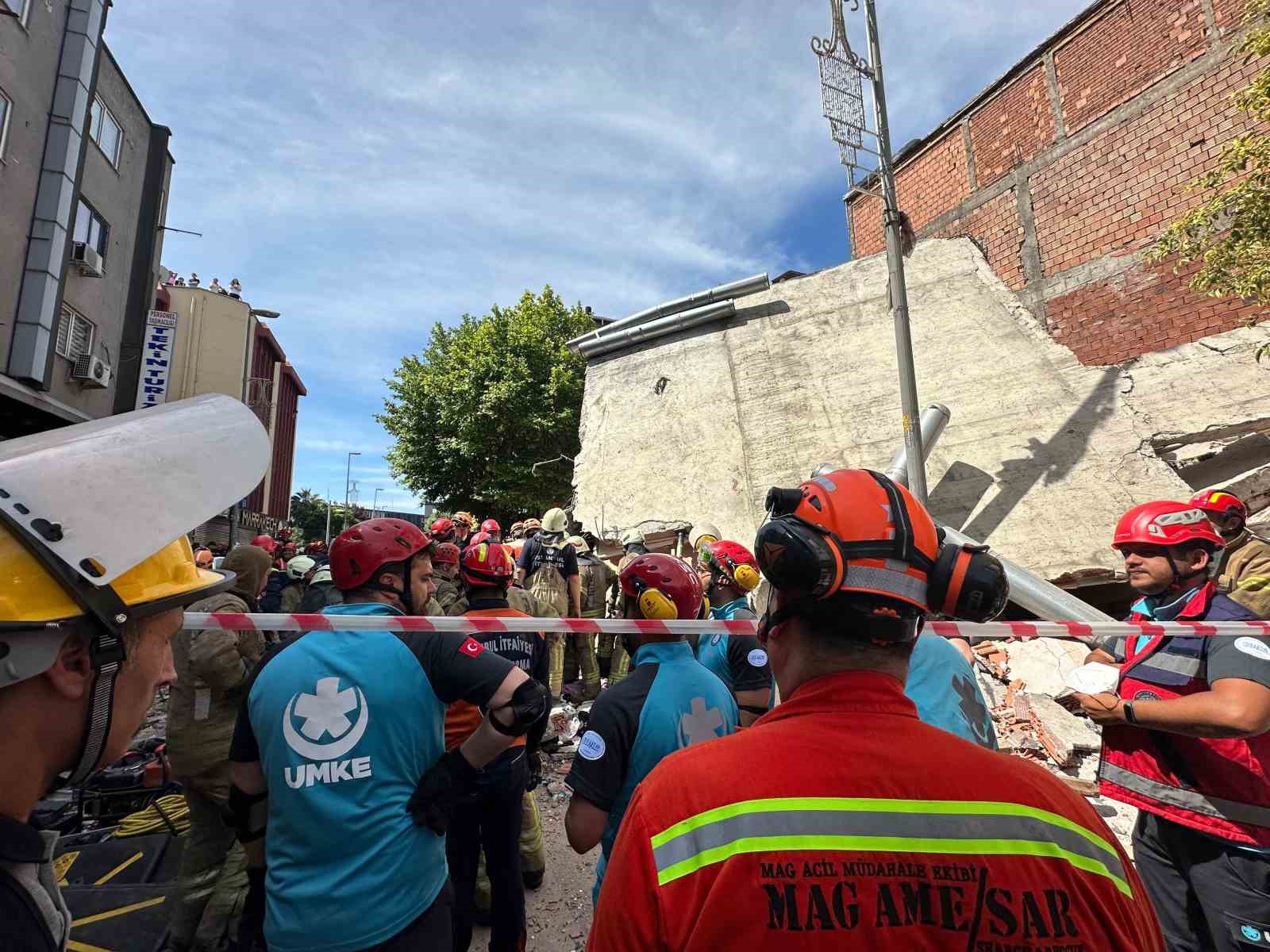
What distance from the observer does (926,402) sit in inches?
441

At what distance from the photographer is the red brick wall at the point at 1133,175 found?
913 centimetres

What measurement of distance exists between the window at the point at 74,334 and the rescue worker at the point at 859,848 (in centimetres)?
→ 1684

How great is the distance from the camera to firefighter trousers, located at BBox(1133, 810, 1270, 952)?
2230mm

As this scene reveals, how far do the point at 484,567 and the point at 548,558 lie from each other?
4.28 meters

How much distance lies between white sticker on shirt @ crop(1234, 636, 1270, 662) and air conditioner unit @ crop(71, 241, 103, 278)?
723 inches

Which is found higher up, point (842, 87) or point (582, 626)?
point (842, 87)

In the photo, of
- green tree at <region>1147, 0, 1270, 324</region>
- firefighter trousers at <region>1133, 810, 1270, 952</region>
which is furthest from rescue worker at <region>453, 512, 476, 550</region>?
green tree at <region>1147, 0, 1270, 324</region>

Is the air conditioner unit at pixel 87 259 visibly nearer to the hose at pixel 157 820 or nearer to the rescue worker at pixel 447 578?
the rescue worker at pixel 447 578

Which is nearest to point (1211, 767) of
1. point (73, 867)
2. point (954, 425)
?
point (73, 867)

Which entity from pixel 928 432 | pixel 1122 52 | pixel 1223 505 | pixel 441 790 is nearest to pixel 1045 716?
pixel 1223 505

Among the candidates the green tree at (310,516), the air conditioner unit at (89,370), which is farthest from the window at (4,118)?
the green tree at (310,516)

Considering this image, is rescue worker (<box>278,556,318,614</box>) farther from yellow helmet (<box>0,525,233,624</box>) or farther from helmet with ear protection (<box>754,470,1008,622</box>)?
helmet with ear protection (<box>754,470,1008,622</box>)

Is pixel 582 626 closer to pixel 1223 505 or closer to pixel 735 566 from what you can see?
pixel 735 566

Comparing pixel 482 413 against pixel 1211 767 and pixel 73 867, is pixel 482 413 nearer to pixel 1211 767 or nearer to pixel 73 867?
pixel 73 867
